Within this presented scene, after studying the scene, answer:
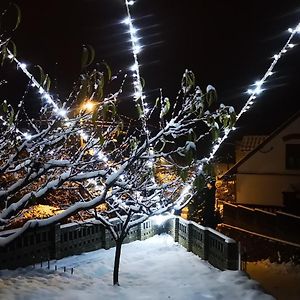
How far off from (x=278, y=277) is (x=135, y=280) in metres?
7.07

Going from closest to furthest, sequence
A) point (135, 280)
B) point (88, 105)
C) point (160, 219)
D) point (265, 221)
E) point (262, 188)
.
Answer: point (88, 105) → point (135, 280) → point (160, 219) → point (265, 221) → point (262, 188)

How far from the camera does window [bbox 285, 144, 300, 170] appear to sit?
67.5 ft

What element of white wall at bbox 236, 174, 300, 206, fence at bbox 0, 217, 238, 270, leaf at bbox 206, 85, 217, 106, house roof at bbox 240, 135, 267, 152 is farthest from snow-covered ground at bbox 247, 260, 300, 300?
house roof at bbox 240, 135, 267, 152

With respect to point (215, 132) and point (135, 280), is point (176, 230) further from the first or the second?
point (215, 132)

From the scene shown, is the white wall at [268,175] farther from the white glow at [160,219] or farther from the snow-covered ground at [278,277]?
the white glow at [160,219]

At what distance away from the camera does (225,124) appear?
5949 millimetres

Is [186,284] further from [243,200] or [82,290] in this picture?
[243,200]

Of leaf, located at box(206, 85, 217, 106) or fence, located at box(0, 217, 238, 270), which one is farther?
fence, located at box(0, 217, 238, 270)

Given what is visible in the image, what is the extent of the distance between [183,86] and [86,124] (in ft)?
6.52

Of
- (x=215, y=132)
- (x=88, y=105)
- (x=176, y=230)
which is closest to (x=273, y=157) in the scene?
(x=176, y=230)

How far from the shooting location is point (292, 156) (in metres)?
20.7

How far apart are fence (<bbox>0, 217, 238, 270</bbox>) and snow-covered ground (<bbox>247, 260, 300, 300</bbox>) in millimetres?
2951

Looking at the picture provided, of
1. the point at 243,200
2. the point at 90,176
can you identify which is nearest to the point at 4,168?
the point at 90,176

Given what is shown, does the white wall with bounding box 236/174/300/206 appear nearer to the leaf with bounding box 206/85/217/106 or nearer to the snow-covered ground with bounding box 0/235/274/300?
the snow-covered ground with bounding box 0/235/274/300
